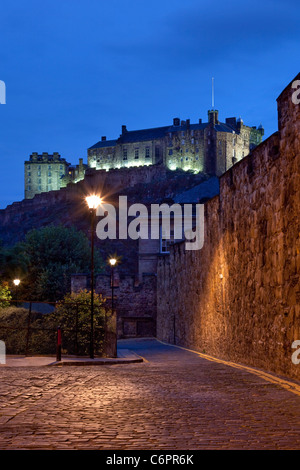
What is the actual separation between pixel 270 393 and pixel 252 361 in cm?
476

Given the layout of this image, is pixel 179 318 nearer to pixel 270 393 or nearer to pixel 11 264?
pixel 11 264

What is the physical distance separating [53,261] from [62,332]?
24.8 m

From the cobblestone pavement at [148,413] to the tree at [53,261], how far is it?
100 feet

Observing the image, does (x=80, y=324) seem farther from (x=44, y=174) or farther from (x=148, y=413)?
(x=44, y=174)

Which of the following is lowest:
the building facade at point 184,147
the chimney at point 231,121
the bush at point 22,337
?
the bush at point 22,337

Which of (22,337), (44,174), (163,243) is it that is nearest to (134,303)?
(163,243)

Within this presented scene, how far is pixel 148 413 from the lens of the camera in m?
6.97

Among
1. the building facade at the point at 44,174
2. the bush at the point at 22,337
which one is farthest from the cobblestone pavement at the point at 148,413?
the building facade at the point at 44,174

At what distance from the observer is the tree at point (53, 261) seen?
41562mm

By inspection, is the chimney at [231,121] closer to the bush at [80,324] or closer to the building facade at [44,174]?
the building facade at [44,174]

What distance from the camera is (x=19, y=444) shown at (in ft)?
17.5

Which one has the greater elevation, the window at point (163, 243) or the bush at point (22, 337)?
the window at point (163, 243)

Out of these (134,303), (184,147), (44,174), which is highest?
(44,174)

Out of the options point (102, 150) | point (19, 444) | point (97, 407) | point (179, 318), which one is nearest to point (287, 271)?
point (97, 407)
